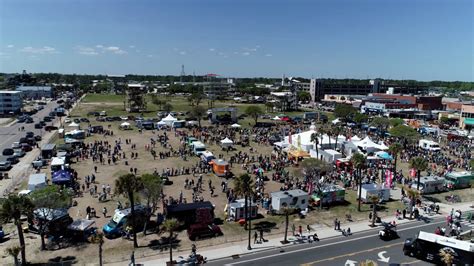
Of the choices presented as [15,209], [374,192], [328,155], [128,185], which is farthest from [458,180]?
[15,209]

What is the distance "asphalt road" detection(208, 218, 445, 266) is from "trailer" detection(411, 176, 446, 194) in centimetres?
1103

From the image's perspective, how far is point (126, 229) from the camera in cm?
2480

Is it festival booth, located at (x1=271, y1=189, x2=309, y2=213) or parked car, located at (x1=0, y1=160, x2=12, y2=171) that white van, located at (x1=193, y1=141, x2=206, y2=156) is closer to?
festival booth, located at (x1=271, y1=189, x2=309, y2=213)

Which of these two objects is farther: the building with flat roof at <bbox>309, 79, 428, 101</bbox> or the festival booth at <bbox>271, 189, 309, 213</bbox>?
the building with flat roof at <bbox>309, 79, 428, 101</bbox>

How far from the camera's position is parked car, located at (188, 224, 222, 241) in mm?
24534

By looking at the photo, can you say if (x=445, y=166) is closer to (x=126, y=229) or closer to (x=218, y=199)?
(x=218, y=199)

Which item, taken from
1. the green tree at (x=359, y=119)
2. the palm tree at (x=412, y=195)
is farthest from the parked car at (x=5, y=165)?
the green tree at (x=359, y=119)

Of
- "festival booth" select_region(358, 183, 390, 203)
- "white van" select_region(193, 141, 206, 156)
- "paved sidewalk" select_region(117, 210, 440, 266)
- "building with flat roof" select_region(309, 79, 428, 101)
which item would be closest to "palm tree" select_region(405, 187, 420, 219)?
"festival booth" select_region(358, 183, 390, 203)

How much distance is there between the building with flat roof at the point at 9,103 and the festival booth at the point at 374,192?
3540 inches

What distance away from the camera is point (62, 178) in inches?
1351

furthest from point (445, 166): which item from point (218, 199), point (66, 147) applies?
point (66, 147)

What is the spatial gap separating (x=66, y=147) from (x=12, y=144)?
477 inches

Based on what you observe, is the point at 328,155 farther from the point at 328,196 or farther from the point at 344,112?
the point at 344,112

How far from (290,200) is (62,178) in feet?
73.3
